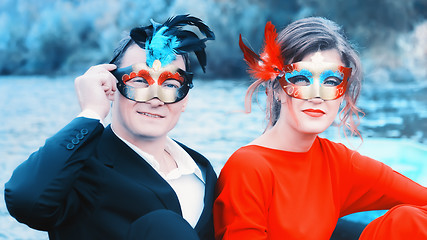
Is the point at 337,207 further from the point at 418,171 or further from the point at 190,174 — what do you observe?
the point at 418,171

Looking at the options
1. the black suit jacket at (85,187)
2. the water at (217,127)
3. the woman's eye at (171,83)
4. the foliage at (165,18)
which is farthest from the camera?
the foliage at (165,18)

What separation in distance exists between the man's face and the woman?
0.32m

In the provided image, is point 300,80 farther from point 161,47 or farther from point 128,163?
point 128,163

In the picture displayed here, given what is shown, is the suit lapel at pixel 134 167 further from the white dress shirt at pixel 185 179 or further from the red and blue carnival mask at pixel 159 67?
the red and blue carnival mask at pixel 159 67

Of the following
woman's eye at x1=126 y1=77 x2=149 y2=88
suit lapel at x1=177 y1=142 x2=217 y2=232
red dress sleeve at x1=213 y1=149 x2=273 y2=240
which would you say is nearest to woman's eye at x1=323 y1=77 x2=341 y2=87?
red dress sleeve at x1=213 y1=149 x2=273 y2=240

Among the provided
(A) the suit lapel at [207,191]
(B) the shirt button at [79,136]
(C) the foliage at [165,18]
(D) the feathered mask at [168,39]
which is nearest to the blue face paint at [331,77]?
(D) the feathered mask at [168,39]

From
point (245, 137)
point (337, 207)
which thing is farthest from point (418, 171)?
point (245, 137)

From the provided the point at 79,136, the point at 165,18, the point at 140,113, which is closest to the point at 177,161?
the point at 140,113

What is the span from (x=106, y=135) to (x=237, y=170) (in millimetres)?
505

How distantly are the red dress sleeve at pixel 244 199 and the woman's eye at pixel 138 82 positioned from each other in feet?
1.46

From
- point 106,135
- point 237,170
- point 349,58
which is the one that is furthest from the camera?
point 349,58

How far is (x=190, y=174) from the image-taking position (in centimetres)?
188

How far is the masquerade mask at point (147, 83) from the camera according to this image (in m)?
1.74

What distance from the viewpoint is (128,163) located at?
161 centimetres
